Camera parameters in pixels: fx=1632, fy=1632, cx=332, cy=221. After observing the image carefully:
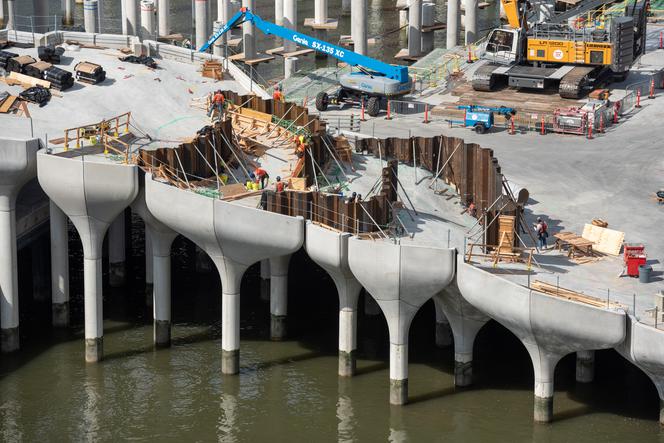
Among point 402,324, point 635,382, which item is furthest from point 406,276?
point 635,382

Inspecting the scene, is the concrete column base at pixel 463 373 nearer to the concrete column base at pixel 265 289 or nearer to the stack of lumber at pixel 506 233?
the stack of lumber at pixel 506 233

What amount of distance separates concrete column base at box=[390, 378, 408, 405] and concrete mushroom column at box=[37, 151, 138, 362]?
47.2ft

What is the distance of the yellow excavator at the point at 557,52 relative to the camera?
335ft

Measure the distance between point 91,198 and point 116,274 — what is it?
36.6 feet

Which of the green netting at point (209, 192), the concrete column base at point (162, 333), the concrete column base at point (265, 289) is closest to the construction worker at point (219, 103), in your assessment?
the concrete column base at point (265, 289)

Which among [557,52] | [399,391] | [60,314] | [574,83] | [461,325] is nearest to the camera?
[399,391]

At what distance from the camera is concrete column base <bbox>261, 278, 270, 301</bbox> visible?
83062mm

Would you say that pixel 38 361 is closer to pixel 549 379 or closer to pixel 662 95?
pixel 549 379

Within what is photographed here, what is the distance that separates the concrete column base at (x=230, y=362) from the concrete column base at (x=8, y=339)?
10235mm

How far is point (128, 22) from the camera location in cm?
11575

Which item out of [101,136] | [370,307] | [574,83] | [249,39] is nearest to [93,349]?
[101,136]

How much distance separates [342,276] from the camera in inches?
2798

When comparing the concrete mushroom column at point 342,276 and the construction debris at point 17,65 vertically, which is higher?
the construction debris at point 17,65

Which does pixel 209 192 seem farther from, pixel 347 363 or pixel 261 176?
pixel 347 363
